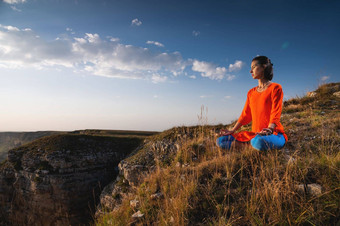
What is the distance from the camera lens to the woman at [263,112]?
2.97 meters

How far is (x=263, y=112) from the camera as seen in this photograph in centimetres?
334

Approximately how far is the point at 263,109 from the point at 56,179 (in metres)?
13.1

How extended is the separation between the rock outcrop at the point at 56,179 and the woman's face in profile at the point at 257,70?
35.5 feet

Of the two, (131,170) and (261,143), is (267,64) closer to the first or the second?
(261,143)

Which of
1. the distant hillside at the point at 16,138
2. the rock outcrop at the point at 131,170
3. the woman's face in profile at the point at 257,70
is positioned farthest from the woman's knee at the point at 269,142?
the distant hillside at the point at 16,138

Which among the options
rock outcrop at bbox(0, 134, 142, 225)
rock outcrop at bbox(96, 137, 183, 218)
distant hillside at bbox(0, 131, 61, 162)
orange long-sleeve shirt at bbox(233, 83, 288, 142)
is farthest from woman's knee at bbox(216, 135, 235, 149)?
distant hillside at bbox(0, 131, 61, 162)

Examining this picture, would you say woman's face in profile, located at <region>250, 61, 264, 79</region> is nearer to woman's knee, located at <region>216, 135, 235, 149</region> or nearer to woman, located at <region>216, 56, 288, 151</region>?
woman, located at <region>216, 56, 288, 151</region>

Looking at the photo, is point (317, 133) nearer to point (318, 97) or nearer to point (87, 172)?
point (318, 97)

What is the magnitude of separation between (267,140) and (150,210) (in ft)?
8.23

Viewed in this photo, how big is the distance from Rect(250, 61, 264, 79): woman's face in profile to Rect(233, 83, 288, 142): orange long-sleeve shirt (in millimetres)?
310

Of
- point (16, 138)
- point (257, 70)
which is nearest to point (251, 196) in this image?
point (257, 70)

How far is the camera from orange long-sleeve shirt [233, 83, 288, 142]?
2971 millimetres

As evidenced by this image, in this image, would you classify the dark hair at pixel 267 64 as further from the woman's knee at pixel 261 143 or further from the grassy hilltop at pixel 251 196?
the grassy hilltop at pixel 251 196

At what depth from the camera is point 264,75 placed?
337cm
